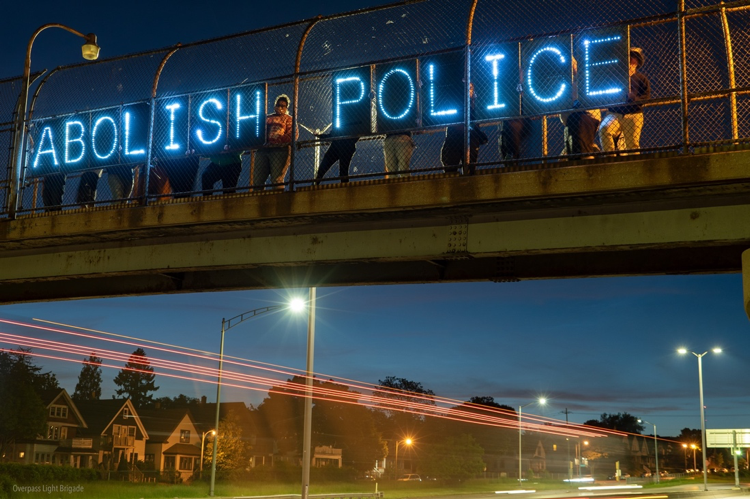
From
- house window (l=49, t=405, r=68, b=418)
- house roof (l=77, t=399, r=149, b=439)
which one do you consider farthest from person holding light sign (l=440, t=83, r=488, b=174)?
house roof (l=77, t=399, r=149, b=439)

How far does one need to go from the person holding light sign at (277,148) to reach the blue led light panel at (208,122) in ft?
2.35

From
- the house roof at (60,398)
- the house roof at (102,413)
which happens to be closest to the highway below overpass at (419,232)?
the house roof at (60,398)

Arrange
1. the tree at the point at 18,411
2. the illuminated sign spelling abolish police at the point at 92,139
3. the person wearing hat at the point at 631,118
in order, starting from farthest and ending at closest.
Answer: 1. the tree at the point at 18,411
2. the illuminated sign spelling abolish police at the point at 92,139
3. the person wearing hat at the point at 631,118

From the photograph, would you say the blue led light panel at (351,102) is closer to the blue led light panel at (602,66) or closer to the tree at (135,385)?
the blue led light panel at (602,66)

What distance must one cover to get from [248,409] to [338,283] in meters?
68.6

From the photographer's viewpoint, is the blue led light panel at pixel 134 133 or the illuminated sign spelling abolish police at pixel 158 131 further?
the blue led light panel at pixel 134 133

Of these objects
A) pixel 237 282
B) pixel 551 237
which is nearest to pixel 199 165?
pixel 237 282

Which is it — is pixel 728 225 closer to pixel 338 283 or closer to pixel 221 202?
pixel 338 283

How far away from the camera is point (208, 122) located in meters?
13.3

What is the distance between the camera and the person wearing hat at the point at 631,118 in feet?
34.4

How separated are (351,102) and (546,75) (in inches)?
115

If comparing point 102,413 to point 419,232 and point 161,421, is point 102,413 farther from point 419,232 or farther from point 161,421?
point 419,232

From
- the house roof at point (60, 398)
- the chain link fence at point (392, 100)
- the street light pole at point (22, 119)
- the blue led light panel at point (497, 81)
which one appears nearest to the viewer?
the chain link fence at point (392, 100)

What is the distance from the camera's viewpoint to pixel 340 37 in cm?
1242
